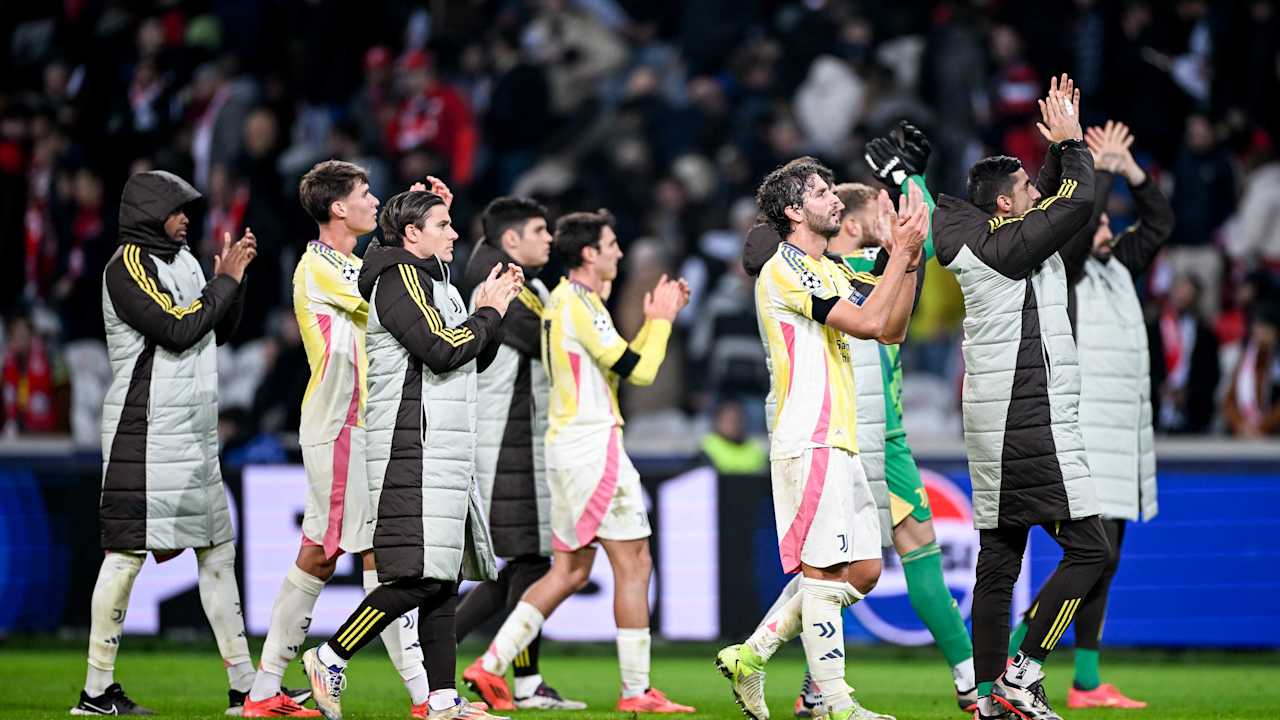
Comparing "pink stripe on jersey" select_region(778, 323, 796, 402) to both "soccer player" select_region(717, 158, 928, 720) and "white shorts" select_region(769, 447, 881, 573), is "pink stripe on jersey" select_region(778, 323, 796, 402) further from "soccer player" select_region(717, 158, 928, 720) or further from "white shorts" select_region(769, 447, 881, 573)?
"white shorts" select_region(769, 447, 881, 573)

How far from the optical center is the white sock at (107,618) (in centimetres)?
818

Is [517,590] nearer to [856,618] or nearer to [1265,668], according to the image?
[856,618]

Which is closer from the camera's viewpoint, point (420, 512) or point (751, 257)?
point (420, 512)

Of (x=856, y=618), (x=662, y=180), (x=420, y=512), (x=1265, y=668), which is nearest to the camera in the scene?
(x=420, y=512)

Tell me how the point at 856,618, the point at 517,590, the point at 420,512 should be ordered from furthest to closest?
the point at 856,618, the point at 517,590, the point at 420,512

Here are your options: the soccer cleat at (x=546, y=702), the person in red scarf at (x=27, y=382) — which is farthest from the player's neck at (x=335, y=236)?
the person in red scarf at (x=27, y=382)

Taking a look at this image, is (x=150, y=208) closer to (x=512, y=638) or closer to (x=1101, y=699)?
(x=512, y=638)

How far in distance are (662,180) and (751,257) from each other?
818cm

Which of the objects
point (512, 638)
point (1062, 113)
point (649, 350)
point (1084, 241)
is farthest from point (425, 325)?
point (1084, 241)

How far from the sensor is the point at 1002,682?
24.0 feet

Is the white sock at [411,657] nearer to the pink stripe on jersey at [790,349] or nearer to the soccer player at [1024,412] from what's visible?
the pink stripe on jersey at [790,349]

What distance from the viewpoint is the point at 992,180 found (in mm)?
7691

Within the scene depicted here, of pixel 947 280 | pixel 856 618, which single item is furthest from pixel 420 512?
pixel 947 280

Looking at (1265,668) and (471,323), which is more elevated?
(471,323)
